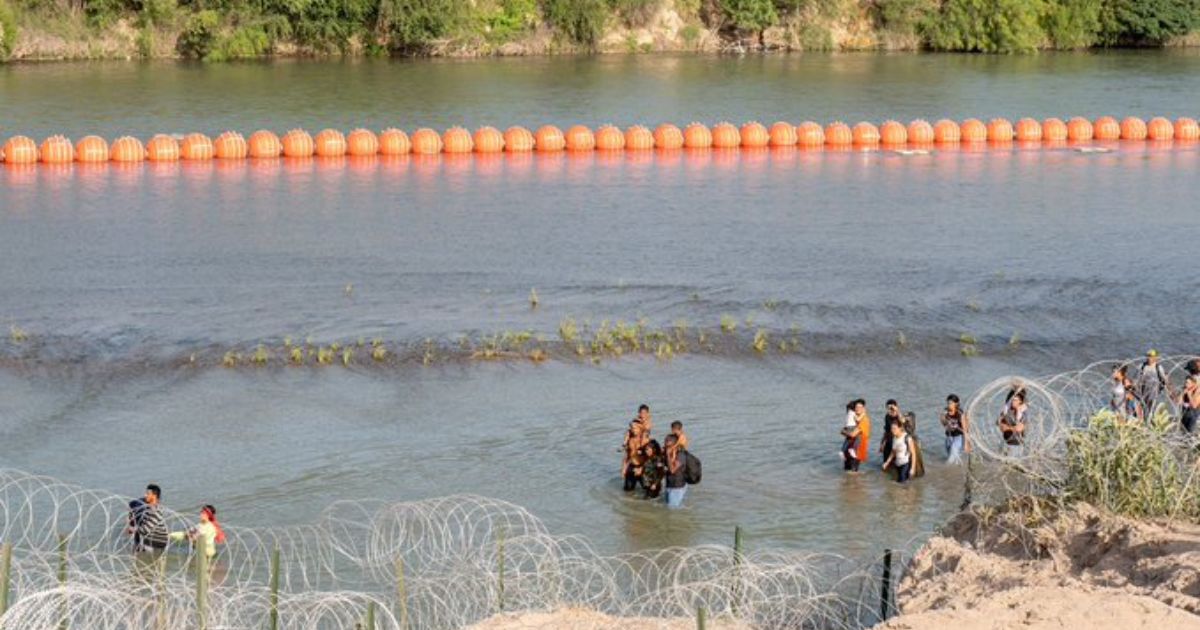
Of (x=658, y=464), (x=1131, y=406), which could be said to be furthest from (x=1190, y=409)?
(x=658, y=464)

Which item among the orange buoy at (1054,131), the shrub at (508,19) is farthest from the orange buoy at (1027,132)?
the shrub at (508,19)

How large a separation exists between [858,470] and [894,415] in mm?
1142

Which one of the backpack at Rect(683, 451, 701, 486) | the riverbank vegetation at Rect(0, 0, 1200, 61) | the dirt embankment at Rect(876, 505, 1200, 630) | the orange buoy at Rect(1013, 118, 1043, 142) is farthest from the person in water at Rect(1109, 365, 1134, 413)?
the riverbank vegetation at Rect(0, 0, 1200, 61)

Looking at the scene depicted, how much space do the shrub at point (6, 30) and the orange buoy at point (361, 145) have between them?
27.8m

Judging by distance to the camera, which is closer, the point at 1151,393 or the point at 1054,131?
the point at 1151,393

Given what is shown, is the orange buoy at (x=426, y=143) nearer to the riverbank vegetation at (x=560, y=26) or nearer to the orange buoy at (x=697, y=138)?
the orange buoy at (x=697, y=138)

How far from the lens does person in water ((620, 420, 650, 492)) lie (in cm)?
2250

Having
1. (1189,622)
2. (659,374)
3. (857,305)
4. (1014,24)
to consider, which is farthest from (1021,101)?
(1189,622)

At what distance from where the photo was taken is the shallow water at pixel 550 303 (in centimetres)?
2391

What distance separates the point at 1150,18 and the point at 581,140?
51.1m

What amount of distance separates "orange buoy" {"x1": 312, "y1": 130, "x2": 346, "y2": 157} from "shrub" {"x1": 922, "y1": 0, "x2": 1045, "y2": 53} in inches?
1907

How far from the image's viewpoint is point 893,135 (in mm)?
57781

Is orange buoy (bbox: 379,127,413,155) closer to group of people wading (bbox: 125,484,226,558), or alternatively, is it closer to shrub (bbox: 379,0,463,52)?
shrub (bbox: 379,0,463,52)

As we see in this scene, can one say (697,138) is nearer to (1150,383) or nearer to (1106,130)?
(1106,130)
